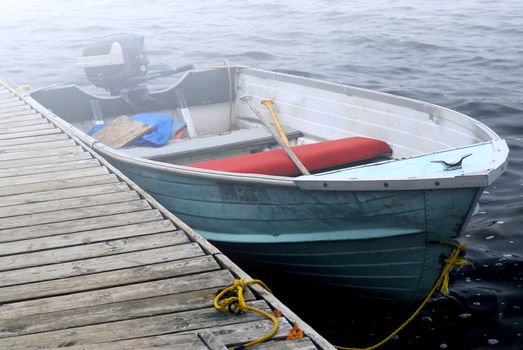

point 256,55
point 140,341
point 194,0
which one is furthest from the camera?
point 194,0

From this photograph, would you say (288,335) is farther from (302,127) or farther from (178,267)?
(302,127)

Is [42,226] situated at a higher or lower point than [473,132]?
lower

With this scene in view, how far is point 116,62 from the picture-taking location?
9.32 m

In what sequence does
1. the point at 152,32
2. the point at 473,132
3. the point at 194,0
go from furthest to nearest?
the point at 194,0 → the point at 152,32 → the point at 473,132

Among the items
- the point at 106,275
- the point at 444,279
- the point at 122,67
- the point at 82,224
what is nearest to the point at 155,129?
the point at 122,67

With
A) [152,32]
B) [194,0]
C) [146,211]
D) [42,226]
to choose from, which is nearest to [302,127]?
[146,211]

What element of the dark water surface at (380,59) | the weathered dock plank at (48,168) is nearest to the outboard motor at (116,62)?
the weathered dock plank at (48,168)

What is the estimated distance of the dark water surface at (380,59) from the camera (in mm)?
5918

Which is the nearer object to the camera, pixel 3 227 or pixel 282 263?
pixel 3 227

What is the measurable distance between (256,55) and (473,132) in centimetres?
1289

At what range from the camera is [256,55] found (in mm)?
18188

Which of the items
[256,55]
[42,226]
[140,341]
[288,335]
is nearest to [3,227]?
[42,226]

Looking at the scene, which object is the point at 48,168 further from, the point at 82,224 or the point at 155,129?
the point at 155,129

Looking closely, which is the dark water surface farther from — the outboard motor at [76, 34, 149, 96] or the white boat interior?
the outboard motor at [76, 34, 149, 96]
